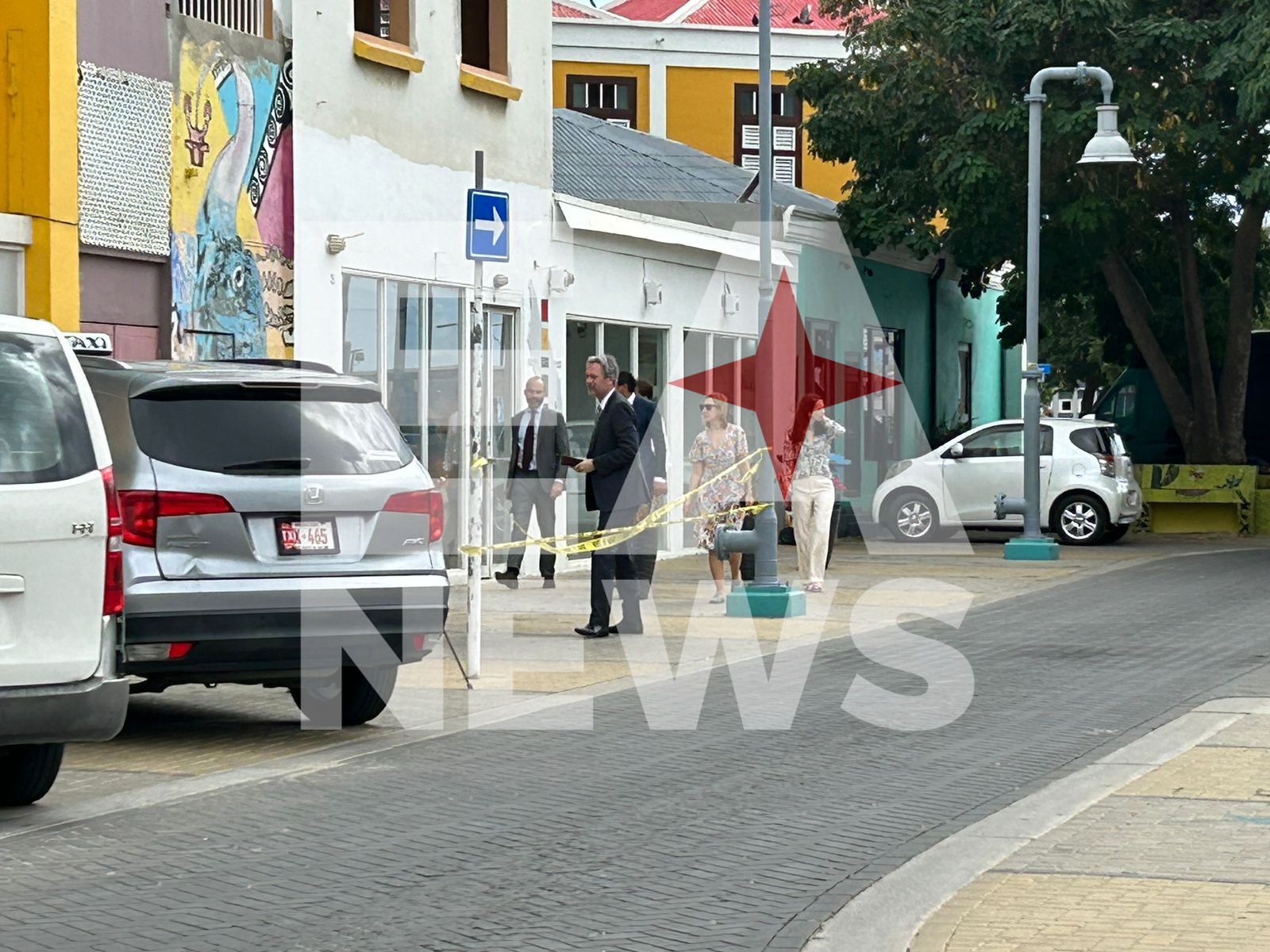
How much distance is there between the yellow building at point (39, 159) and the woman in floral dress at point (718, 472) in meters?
5.58

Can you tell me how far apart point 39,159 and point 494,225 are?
4084 mm

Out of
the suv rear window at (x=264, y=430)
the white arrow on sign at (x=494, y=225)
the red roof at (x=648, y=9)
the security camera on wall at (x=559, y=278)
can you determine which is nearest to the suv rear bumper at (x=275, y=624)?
the suv rear window at (x=264, y=430)

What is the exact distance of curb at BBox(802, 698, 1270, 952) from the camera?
6.34 metres

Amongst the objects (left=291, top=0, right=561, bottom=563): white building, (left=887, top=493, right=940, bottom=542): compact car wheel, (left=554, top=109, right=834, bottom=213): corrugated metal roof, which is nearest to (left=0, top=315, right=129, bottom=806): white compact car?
(left=291, top=0, right=561, bottom=563): white building

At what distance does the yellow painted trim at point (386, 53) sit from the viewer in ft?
59.0

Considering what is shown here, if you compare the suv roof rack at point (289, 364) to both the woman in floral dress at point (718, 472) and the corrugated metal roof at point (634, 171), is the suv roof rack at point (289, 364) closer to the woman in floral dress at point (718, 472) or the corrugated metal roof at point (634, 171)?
the woman in floral dress at point (718, 472)

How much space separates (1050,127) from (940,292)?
9.61 meters

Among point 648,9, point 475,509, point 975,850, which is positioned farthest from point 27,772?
point 648,9

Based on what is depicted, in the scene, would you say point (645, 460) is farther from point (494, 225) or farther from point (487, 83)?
point (487, 83)

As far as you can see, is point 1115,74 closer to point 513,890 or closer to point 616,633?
point 616,633

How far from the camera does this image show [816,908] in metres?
6.67

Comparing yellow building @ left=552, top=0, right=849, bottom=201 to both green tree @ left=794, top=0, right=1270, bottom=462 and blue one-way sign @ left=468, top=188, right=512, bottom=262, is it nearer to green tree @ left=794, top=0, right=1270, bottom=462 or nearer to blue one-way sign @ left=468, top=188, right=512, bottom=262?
green tree @ left=794, top=0, right=1270, bottom=462

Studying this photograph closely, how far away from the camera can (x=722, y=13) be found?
5622cm

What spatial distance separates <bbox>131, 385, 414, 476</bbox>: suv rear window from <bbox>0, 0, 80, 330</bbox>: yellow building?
5.05m
